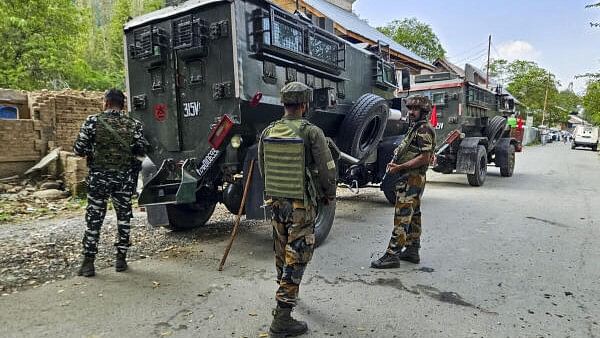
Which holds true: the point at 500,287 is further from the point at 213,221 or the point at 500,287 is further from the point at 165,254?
the point at 213,221

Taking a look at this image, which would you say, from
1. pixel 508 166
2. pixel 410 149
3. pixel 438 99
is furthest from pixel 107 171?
pixel 508 166

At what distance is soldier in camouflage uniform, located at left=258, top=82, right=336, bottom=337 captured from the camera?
8.79ft

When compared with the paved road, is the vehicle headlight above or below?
above

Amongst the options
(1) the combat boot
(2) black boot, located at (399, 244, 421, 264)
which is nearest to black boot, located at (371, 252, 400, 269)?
(2) black boot, located at (399, 244, 421, 264)

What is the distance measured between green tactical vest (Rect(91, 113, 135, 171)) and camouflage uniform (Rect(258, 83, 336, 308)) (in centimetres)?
158

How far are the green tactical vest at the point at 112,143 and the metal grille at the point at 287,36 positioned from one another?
A: 1.68 m

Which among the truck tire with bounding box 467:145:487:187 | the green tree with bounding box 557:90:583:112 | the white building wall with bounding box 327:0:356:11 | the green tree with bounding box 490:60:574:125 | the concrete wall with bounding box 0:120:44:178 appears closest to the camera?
the concrete wall with bounding box 0:120:44:178

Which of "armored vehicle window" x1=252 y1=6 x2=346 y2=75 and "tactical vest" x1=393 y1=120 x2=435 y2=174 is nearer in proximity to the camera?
"tactical vest" x1=393 y1=120 x2=435 y2=174

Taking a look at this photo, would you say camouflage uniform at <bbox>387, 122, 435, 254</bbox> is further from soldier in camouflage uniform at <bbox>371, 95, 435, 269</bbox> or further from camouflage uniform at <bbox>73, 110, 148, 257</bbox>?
camouflage uniform at <bbox>73, 110, 148, 257</bbox>

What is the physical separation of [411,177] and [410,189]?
0.37 feet

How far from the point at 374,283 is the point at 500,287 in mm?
1019

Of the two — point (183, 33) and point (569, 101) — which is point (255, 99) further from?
point (569, 101)

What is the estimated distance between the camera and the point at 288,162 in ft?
8.98

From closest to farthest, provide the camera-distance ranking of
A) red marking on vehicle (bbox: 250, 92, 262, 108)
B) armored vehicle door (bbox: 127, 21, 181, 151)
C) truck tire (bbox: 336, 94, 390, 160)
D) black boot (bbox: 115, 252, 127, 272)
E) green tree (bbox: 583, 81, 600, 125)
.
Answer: black boot (bbox: 115, 252, 127, 272) → red marking on vehicle (bbox: 250, 92, 262, 108) → armored vehicle door (bbox: 127, 21, 181, 151) → truck tire (bbox: 336, 94, 390, 160) → green tree (bbox: 583, 81, 600, 125)
